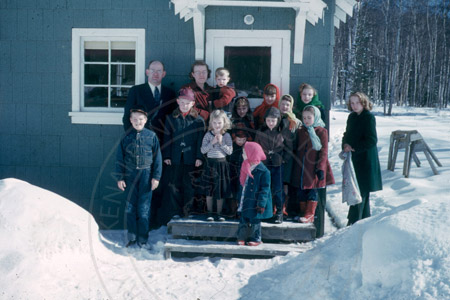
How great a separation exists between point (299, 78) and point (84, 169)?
10.0 ft

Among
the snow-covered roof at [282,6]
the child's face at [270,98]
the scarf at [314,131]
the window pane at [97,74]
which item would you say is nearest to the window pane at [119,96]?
the window pane at [97,74]

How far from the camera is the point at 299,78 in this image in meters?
5.46

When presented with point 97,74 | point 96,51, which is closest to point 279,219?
point 97,74

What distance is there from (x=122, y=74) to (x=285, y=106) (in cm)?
235

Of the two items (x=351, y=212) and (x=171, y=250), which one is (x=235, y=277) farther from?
(x=351, y=212)

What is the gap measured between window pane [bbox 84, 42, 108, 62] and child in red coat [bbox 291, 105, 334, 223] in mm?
2804

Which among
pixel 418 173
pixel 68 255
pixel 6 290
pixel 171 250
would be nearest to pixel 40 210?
pixel 68 255

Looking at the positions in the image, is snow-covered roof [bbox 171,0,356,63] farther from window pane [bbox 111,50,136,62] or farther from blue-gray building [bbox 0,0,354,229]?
window pane [bbox 111,50,136,62]

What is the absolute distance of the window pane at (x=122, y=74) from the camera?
19.2ft

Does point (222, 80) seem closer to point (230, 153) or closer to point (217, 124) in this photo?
point (217, 124)

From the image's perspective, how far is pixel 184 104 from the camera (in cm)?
478

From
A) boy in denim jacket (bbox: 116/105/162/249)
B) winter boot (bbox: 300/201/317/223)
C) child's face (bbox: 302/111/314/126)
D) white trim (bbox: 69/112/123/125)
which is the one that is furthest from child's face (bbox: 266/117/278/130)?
white trim (bbox: 69/112/123/125)

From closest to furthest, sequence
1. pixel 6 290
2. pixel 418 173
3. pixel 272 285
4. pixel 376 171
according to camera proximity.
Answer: pixel 6 290, pixel 272 285, pixel 376 171, pixel 418 173

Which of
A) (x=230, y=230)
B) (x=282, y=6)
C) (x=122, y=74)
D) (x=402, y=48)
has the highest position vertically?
(x=402, y=48)
